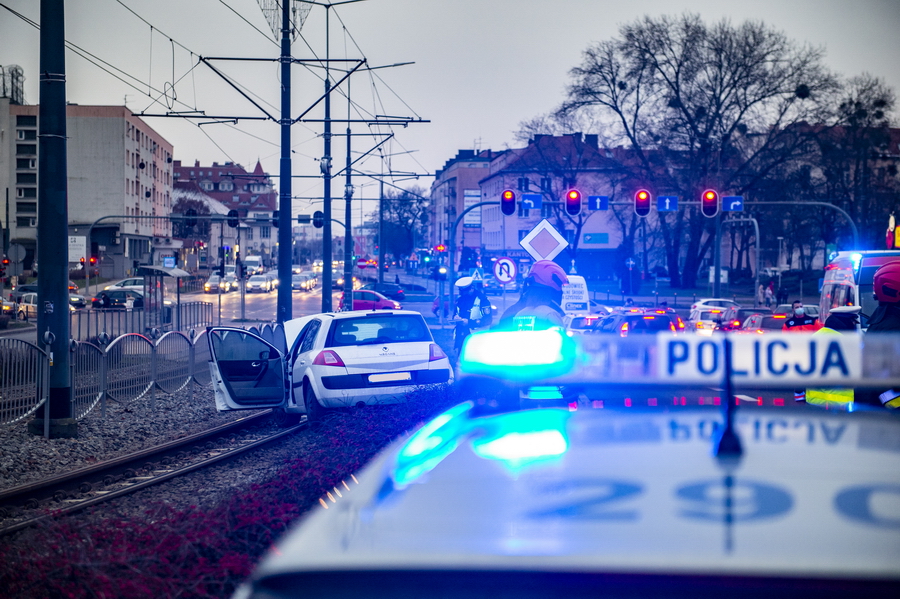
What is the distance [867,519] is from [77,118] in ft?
292

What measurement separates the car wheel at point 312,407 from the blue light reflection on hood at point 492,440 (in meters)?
9.86

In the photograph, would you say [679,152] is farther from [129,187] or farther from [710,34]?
[129,187]

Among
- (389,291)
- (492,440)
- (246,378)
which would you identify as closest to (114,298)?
(389,291)

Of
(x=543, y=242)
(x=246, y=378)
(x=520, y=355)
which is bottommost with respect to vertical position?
(x=246, y=378)

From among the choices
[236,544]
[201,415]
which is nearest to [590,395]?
[236,544]

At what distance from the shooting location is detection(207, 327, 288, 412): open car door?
40.9ft

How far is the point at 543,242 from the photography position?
1620 cm

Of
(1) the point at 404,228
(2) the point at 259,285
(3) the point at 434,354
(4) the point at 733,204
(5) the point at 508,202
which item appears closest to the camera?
(3) the point at 434,354

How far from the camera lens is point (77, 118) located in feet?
271

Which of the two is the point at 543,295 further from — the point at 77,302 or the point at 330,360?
the point at 77,302

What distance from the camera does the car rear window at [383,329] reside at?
12.6 m

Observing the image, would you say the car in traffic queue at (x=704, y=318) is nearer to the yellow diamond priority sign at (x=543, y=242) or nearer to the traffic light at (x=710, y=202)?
the traffic light at (x=710, y=202)

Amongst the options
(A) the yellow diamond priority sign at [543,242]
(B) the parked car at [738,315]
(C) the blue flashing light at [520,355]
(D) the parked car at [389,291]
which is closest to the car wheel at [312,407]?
(A) the yellow diamond priority sign at [543,242]

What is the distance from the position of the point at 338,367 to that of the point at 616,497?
408 inches
